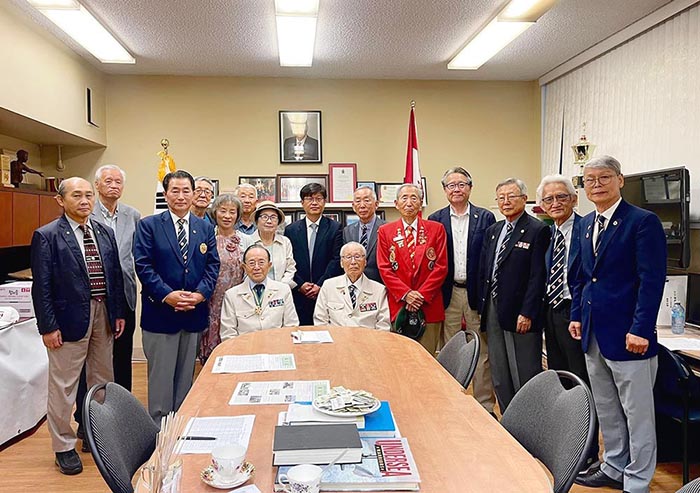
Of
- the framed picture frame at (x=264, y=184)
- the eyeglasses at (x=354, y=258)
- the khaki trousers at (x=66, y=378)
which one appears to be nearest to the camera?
the khaki trousers at (x=66, y=378)

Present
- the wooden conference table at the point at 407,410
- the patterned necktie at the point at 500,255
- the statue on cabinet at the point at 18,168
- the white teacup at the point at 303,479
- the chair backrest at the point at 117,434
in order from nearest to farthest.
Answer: the white teacup at the point at 303,479, the wooden conference table at the point at 407,410, the chair backrest at the point at 117,434, the patterned necktie at the point at 500,255, the statue on cabinet at the point at 18,168

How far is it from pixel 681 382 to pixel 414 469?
2.14 meters

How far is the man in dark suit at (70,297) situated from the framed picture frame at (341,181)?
3.01m

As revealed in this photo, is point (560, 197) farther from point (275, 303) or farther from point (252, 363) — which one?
point (252, 363)

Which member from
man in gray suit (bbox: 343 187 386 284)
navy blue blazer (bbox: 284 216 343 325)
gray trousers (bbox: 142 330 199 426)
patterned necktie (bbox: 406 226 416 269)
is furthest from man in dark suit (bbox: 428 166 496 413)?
gray trousers (bbox: 142 330 199 426)

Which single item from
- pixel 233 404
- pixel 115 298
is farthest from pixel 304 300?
pixel 233 404

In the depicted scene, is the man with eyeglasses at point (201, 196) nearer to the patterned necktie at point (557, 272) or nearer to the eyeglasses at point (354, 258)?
the eyeglasses at point (354, 258)

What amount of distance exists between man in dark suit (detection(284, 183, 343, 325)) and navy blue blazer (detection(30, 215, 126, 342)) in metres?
1.50

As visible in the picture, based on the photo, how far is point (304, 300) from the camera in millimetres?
4211

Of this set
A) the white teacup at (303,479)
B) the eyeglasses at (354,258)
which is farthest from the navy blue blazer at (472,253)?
the white teacup at (303,479)

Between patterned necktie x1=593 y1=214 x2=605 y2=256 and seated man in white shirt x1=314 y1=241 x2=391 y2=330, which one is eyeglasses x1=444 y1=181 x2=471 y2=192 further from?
patterned necktie x1=593 y1=214 x2=605 y2=256

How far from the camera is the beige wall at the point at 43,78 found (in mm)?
3975

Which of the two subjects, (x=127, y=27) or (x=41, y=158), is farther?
(x=41, y=158)

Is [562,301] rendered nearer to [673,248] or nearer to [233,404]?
[673,248]
